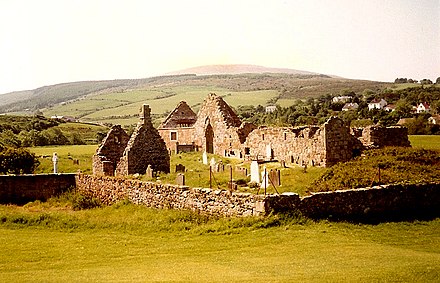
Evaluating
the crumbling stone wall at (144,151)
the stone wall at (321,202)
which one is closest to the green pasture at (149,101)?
the crumbling stone wall at (144,151)

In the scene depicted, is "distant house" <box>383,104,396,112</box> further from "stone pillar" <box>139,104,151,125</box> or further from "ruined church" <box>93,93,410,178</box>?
"stone pillar" <box>139,104,151,125</box>

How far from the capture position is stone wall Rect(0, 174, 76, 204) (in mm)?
25625

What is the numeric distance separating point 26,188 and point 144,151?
552cm

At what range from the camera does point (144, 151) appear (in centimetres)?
2756

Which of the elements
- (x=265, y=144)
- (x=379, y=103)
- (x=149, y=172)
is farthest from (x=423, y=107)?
(x=149, y=172)

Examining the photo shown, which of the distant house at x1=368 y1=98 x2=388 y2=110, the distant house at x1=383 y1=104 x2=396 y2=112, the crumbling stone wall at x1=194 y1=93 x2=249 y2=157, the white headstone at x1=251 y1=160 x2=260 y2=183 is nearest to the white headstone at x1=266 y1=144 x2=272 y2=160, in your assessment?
the crumbling stone wall at x1=194 y1=93 x2=249 y2=157

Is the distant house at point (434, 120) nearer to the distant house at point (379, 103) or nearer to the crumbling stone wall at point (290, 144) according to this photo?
the distant house at point (379, 103)

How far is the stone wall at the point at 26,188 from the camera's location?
84.1 feet

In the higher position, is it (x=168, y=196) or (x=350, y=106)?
(x=350, y=106)

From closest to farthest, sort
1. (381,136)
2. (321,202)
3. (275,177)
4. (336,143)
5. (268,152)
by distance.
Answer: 1. (321,202)
2. (275,177)
3. (336,143)
4. (381,136)
5. (268,152)

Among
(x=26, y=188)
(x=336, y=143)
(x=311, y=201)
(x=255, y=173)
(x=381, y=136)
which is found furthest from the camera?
(x=381, y=136)

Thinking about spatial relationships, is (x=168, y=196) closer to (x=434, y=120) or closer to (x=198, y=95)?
(x=434, y=120)

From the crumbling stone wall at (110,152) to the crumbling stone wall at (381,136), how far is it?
12.8 m

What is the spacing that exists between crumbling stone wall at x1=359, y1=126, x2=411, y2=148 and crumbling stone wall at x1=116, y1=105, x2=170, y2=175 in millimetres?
10417
